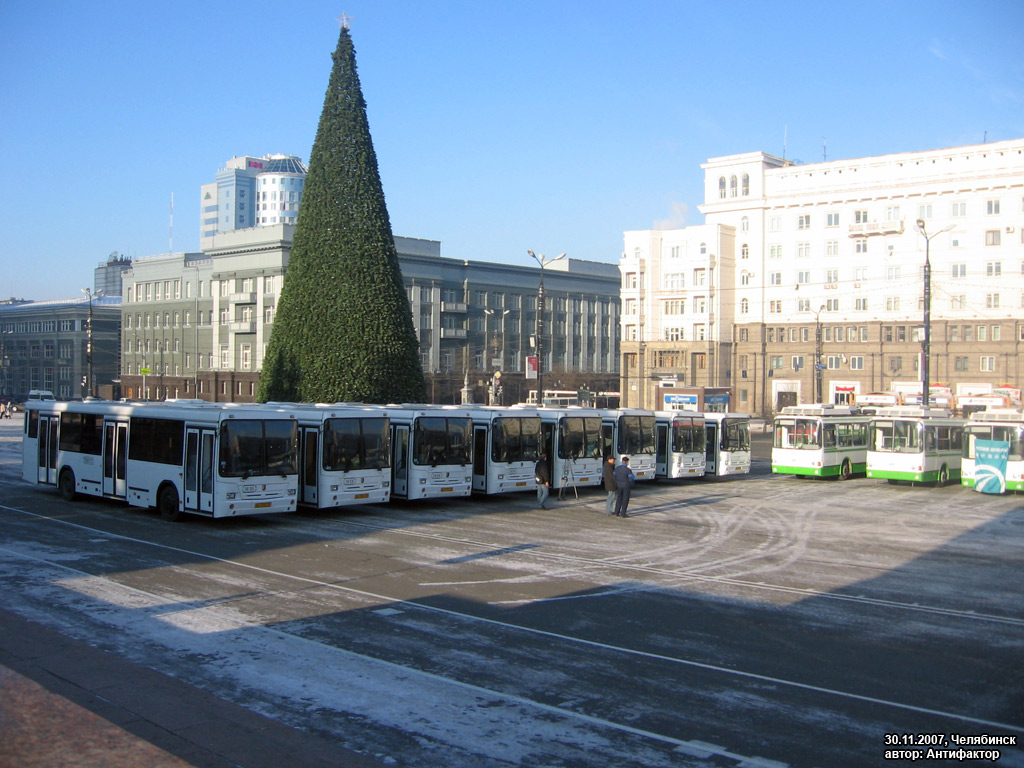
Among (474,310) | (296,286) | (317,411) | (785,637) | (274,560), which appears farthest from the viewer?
(474,310)

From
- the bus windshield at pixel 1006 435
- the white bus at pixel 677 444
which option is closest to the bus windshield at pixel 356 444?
the white bus at pixel 677 444

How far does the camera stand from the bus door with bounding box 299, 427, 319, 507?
2297cm

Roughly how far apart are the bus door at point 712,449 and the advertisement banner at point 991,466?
930 centimetres

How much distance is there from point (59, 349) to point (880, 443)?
108324 mm

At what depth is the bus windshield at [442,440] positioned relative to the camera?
83.5 ft

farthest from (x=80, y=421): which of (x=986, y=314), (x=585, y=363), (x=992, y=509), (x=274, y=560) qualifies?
(x=585, y=363)

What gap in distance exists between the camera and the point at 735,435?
37188 millimetres

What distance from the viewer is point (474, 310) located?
90688 mm

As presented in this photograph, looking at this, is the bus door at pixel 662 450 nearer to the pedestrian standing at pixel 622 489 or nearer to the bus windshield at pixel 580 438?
the bus windshield at pixel 580 438

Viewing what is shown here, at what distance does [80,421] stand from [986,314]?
6525 cm

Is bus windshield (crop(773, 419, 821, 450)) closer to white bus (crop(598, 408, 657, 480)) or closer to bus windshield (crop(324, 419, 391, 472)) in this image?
white bus (crop(598, 408, 657, 480))

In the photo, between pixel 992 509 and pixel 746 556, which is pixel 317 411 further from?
pixel 992 509

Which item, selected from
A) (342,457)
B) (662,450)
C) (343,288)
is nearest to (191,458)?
(342,457)

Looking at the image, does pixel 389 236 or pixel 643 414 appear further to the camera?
pixel 389 236
